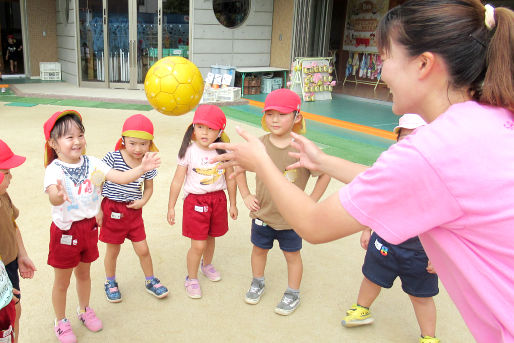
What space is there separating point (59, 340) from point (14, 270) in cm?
54

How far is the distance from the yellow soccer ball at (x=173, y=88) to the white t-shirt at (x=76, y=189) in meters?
1.82

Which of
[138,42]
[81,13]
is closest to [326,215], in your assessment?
[138,42]

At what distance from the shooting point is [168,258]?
3607 mm

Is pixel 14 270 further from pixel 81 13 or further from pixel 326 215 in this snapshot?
pixel 81 13

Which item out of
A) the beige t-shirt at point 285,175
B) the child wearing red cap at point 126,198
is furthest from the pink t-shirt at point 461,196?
the child wearing red cap at point 126,198

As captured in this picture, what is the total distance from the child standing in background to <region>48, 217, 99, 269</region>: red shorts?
166 cm

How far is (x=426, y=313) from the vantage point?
269cm

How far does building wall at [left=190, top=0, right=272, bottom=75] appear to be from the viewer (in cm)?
1135

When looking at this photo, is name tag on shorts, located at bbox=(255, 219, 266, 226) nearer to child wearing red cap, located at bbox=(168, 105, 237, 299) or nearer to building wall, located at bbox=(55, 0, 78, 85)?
child wearing red cap, located at bbox=(168, 105, 237, 299)

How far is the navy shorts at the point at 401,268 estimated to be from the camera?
101 inches

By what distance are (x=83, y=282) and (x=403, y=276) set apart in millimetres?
1917

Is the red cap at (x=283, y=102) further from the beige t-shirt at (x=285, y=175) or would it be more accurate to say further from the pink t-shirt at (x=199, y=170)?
the pink t-shirt at (x=199, y=170)

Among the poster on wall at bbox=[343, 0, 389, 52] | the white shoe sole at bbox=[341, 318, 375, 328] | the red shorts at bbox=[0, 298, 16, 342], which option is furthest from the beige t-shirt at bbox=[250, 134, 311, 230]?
the poster on wall at bbox=[343, 0, 389, 52]

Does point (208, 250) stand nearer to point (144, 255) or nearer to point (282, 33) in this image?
point (144, 255)
